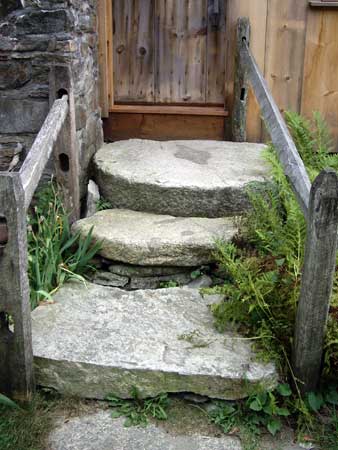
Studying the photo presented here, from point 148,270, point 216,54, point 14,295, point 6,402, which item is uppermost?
point 216,54

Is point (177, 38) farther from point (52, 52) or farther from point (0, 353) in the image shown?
point (0, 353)

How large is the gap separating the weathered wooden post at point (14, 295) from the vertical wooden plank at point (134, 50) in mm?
2576

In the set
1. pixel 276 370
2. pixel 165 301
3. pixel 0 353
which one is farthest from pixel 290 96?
pixel 0 353

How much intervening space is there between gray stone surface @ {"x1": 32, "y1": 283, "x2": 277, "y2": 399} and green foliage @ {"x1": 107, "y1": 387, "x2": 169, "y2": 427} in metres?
0.04

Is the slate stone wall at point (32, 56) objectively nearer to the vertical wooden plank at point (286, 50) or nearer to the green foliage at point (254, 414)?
the vertical wooden plank at point (286, 50)

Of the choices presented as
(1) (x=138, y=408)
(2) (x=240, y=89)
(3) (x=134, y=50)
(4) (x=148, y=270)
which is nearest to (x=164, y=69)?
(3) (x=134, y=50)

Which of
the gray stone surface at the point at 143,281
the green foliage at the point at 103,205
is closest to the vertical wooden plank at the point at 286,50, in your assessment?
the green foliage at the point at 103,205

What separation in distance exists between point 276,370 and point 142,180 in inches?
61.7

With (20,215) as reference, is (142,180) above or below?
below

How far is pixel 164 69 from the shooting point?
15.4 feet

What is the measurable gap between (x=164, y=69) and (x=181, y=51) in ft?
0.63

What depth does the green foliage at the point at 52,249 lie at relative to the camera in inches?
123

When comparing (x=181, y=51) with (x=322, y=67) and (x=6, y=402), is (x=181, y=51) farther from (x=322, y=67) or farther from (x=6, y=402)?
(x=6, y=402)

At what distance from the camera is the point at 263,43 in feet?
14.8
